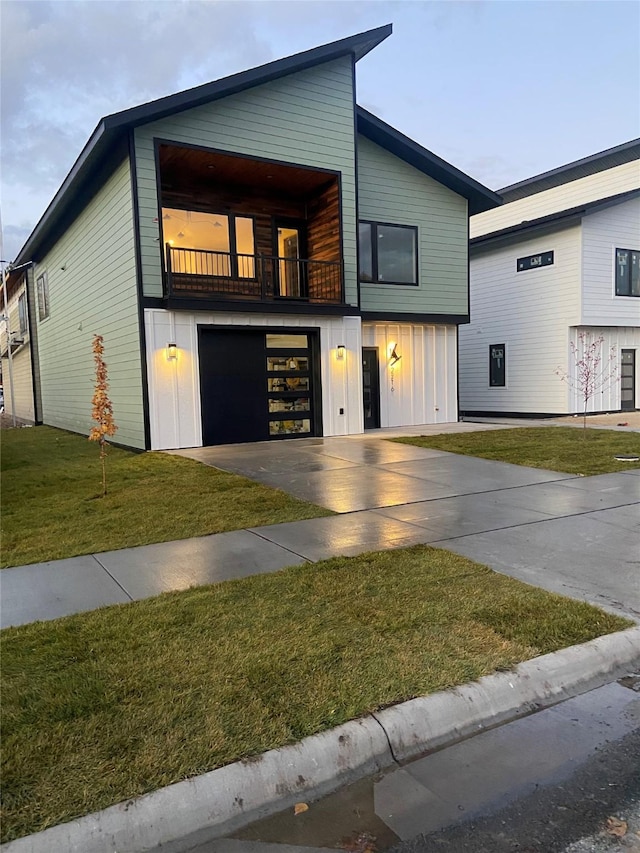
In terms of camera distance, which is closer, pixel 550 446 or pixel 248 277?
pixel 550 446

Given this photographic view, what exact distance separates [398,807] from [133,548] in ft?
12.1

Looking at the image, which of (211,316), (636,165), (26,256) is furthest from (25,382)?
(636,165)

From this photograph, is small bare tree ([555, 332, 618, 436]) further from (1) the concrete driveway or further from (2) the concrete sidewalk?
(2) the concrete sidewalk

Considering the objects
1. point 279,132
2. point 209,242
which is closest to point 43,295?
point 209,242

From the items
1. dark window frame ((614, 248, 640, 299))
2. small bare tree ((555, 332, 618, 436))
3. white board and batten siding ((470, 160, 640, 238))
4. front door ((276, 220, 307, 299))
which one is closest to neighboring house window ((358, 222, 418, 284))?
front door ((276, 220, 307, 299))

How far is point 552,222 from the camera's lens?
720 inches

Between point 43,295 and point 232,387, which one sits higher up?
point 43,295

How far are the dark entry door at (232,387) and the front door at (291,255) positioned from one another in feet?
7.18

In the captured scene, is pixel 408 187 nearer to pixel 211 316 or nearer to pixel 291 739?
pixel 211 316

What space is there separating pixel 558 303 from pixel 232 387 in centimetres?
1170

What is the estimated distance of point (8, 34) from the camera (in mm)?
9039

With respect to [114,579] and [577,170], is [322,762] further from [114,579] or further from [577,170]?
[577,170]

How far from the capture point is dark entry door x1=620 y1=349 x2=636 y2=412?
19750 mm

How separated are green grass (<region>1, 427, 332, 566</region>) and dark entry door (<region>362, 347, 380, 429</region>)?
21.0 ft
